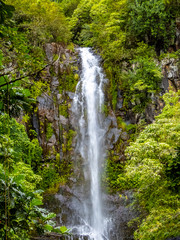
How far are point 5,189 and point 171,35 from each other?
50.6 feet

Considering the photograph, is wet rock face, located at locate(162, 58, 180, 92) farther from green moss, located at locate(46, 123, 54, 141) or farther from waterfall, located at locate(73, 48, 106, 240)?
green moss, located at locate(46, 123, 54, 141)

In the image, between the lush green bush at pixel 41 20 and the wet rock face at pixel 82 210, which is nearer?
the wet rock face at pixel 82 210

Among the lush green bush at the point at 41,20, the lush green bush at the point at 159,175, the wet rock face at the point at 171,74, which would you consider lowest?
the lush green bush at the point at 159,175

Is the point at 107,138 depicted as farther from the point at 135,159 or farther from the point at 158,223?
the point at 158,223

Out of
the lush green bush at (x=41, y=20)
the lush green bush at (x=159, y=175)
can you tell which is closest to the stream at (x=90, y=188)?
the lush green bush at (x=41, y=20)

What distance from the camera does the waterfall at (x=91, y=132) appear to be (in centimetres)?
1109

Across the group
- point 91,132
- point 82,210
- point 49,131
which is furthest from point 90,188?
point 49,131

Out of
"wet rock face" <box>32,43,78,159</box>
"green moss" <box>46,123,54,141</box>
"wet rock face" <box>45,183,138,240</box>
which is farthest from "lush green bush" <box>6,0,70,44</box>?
"wet rock face" <box>45,183,138,240</box>

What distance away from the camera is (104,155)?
41.7 ft

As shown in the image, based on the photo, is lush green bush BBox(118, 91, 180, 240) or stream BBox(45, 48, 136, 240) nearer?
lush green bush BBox(118, 91, 180, 240)

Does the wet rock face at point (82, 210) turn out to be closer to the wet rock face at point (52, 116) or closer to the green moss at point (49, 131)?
Result: the wet rock face at point (52, 116)

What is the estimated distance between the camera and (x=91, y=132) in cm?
1317

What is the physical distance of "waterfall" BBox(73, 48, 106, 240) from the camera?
11.1 m

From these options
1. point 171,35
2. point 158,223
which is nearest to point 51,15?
point 171,35
